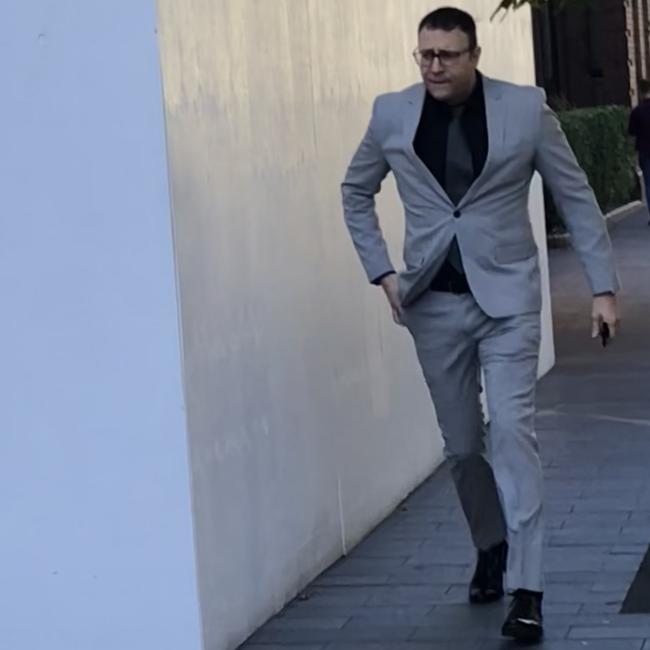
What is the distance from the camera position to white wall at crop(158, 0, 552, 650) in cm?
556

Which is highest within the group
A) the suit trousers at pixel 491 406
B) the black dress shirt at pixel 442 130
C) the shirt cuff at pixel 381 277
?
the black dress shirt at pixel 442 130

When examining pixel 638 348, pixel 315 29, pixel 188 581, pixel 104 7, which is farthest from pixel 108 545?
pixel 638 348

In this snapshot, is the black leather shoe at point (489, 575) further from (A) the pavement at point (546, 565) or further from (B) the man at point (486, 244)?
(B) the man at point (486, 244)

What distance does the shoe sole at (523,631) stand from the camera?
227 inches

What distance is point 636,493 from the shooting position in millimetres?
8102

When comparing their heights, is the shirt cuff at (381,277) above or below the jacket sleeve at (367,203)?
below

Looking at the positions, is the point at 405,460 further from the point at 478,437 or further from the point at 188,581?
the point at 188,581

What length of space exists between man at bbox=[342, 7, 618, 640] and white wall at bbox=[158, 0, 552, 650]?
477 millimetres

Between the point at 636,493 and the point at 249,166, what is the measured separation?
2.84m

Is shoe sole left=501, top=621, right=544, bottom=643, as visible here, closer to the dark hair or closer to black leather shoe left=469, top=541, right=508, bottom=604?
black leather shoe left=469, top=541, right=508, bottom=604

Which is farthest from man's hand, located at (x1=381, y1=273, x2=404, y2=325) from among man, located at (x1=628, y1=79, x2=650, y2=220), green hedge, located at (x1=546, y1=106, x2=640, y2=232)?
man, located at (x1=628, y1=79, x2=650, y2=220)

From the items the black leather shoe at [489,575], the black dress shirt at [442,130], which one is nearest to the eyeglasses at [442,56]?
the black dress shirt at [442,130]

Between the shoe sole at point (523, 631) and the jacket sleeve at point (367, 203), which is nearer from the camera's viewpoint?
the shoe sole at point (523, 631)

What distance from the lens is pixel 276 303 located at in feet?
20.9
